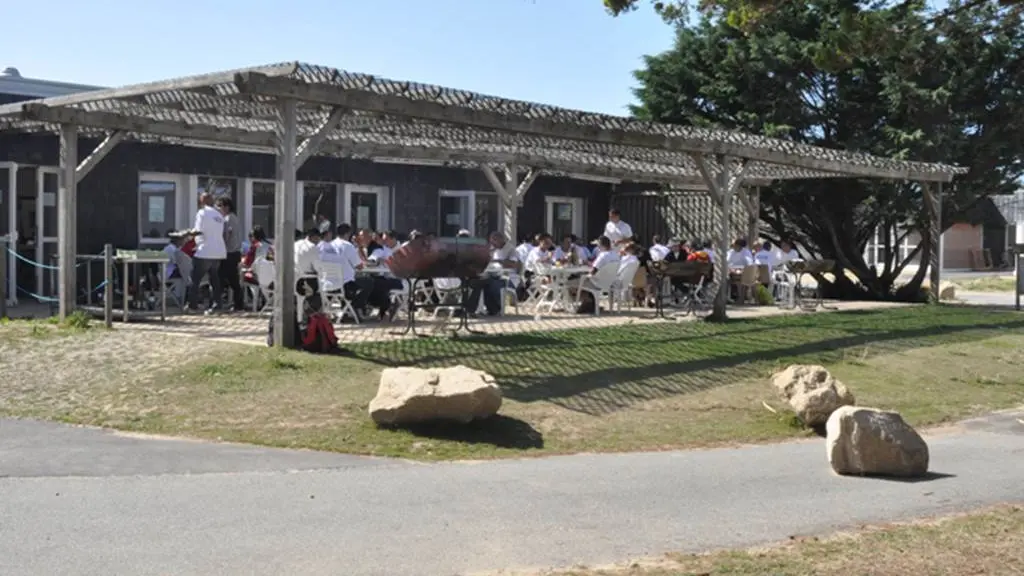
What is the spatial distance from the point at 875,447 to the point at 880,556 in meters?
2.46

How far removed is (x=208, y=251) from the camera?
1577 cm

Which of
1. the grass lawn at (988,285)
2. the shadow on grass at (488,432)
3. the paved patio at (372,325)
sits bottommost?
the shadow on grass at (488,432)

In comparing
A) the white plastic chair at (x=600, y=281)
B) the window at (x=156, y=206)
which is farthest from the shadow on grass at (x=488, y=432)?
the window at (x=156, y=206)

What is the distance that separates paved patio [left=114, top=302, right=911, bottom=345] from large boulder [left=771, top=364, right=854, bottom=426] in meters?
4.44

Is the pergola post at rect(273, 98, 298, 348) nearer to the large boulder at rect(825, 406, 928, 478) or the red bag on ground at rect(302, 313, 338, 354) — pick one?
the red bag on ground at rect(302, 313, 338, 354)

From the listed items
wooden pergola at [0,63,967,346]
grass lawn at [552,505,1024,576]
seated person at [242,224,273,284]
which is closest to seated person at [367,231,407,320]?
seated person at [242,224,273,284]

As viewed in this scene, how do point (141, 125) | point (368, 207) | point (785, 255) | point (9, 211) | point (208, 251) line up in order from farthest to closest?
point (368, 207)
point (785, 255)
point (9, 211)
point (208, 251)
point (141, 125)

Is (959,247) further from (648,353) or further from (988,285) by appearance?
(648,353)

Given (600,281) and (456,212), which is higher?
(456,212)

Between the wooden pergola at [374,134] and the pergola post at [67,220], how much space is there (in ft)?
0.05

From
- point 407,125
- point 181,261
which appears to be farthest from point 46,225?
point 407,125

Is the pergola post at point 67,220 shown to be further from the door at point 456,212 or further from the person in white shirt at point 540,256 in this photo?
the door at point 456,212

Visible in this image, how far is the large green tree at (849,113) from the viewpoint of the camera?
A: 23.0 m

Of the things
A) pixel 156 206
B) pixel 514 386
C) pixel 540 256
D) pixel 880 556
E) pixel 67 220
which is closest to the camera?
pixel 880 556
